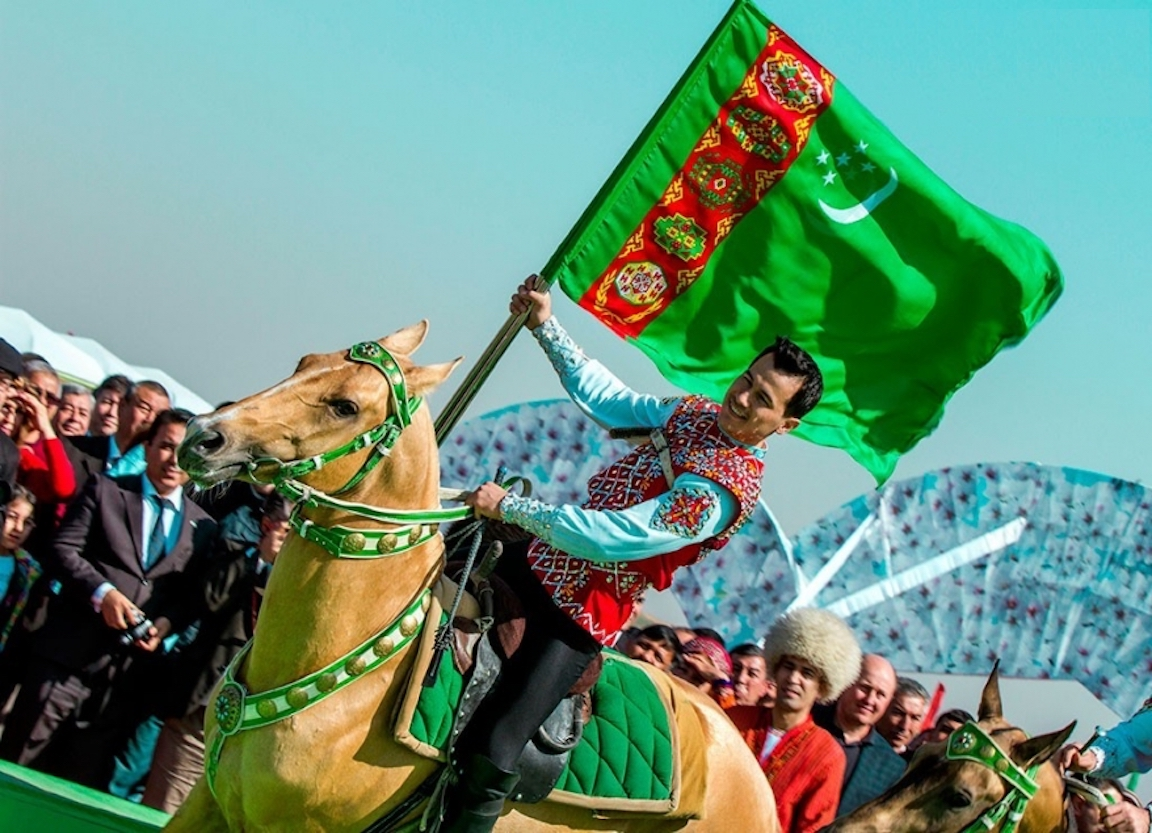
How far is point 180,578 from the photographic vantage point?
6.93 m

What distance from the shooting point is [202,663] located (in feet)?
22.2

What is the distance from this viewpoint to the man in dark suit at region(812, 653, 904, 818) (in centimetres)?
648

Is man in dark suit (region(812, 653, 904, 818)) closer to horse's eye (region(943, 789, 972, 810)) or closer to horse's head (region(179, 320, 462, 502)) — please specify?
horse's eye (region(943, 789, 972, 810))

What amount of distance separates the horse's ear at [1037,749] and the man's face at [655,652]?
298 centimetres

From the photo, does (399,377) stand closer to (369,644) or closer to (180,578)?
(369,644)

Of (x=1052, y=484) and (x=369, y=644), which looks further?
(x=1052, y=484)

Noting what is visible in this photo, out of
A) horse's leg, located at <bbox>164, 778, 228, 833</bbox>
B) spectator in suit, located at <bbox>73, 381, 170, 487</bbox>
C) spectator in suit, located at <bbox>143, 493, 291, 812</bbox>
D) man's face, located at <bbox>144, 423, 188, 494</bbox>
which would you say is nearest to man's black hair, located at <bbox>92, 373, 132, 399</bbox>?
spectator in suit, located at <bbox>73, 381, 170, 487</bbox>

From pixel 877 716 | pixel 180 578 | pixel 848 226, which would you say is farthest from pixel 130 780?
pixel 848 226

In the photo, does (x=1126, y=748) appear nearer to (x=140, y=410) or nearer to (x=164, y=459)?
(x=164, y=459)

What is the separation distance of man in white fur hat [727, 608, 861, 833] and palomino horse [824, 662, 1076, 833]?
4.38 feet

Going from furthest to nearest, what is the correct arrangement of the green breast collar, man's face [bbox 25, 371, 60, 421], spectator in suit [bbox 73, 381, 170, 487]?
1. man's face [bbox 25, 371, 60, 421]
2. spectator in suit [bbox 73, 381, 170, 487]
3. the green breast collar

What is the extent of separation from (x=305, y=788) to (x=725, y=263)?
3.19 metres

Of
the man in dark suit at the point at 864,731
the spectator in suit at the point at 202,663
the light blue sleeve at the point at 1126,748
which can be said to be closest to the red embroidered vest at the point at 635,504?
the light blue sleeve at the point at 1126,748

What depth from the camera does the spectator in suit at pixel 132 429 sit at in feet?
25.9
